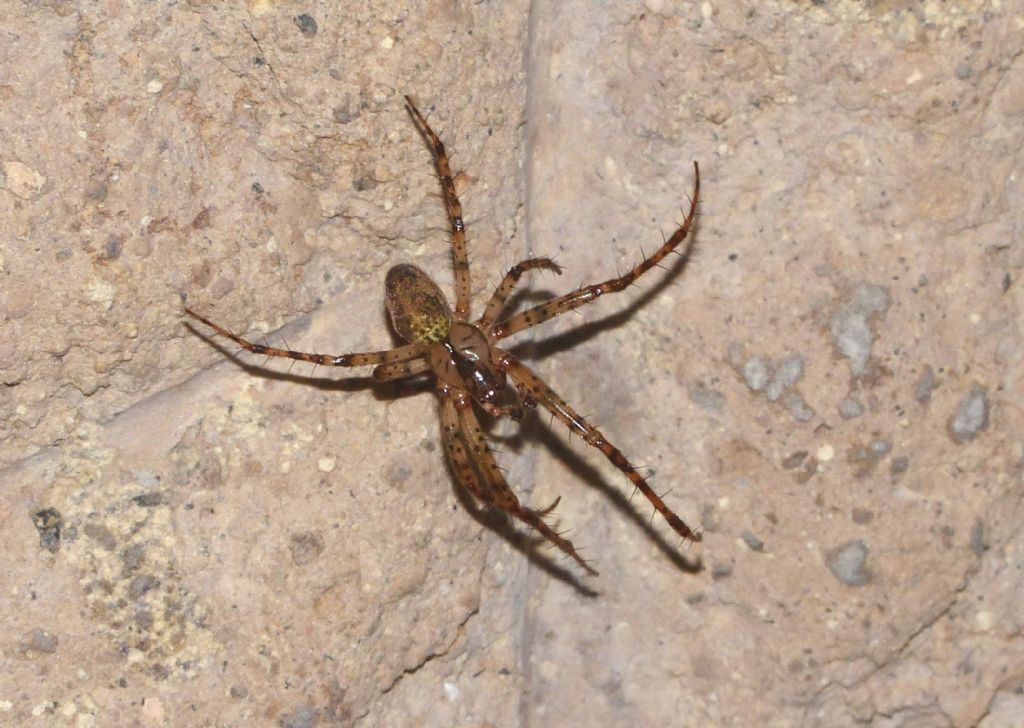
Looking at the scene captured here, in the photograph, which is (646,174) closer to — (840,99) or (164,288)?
(840,99)

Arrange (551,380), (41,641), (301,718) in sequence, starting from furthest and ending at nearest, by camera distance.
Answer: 1. (551,380)
2. (301,718)
3. (41,641)

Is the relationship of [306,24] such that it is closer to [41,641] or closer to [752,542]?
[41,641]

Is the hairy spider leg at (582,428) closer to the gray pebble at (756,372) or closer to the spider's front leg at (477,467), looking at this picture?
the spider's front leg at (477,467)

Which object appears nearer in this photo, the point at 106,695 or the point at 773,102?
the point at 106,695

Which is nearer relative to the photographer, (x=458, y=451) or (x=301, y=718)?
(x=301, y=718)

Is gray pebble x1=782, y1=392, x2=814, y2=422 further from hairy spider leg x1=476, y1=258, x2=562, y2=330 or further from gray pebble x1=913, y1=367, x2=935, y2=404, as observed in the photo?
hairy spider leg x1=476, y1=258, x2=562, y2=330

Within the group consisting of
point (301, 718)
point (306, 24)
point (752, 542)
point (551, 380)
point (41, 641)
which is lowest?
point (301, 718)

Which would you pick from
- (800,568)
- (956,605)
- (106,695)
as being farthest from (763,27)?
(106,695)

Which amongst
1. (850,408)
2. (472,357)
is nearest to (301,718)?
(472,357)
